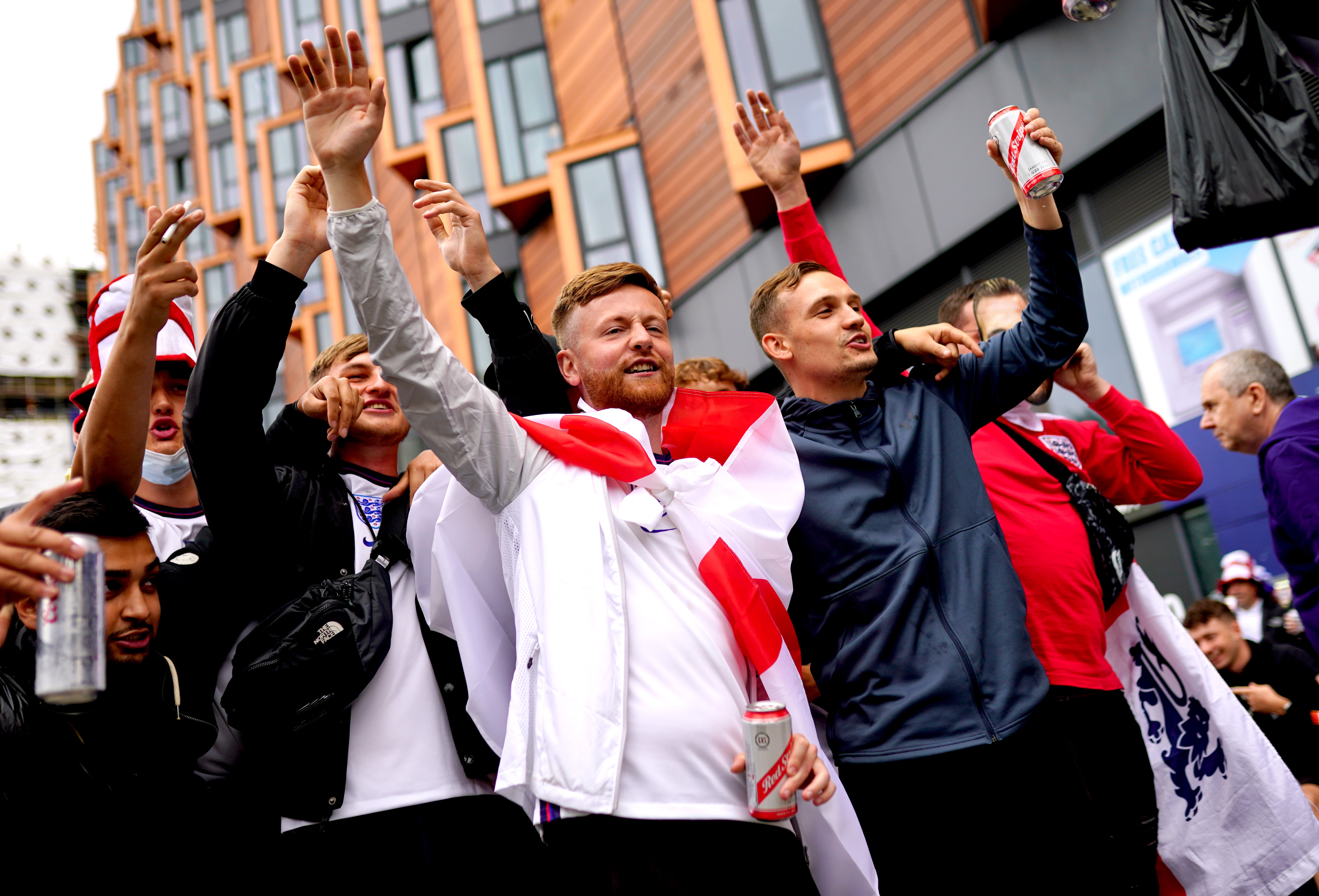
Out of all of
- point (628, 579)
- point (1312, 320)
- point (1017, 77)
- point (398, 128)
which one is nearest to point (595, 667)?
point (628, 579)

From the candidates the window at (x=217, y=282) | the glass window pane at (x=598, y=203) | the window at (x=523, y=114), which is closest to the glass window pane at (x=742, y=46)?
the glass window pane at (x=598, y=203)

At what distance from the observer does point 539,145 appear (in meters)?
17.3

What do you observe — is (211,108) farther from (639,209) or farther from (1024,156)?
(1024,156)

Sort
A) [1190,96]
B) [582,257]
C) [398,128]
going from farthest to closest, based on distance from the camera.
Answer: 1. [398,128]
2. [582,257]
3. [1190,96]

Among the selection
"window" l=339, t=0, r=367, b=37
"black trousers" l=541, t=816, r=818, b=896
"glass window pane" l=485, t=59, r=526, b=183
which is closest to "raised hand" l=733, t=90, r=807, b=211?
"black trousers" l=541, t=816, r=818, b=896

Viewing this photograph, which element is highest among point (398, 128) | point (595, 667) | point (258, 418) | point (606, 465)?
→ point (398, 128)

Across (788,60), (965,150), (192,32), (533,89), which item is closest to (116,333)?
(965,150)

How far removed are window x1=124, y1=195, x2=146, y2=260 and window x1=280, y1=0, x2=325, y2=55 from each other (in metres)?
19.3

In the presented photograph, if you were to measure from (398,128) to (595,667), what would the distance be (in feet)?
70.6

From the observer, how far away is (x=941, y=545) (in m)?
2.69

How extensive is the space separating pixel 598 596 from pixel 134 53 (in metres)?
54.6

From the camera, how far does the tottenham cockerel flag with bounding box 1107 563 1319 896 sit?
298 centimetres

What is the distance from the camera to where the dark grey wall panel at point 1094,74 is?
7.99 metres

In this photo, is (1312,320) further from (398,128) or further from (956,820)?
(398,128)
